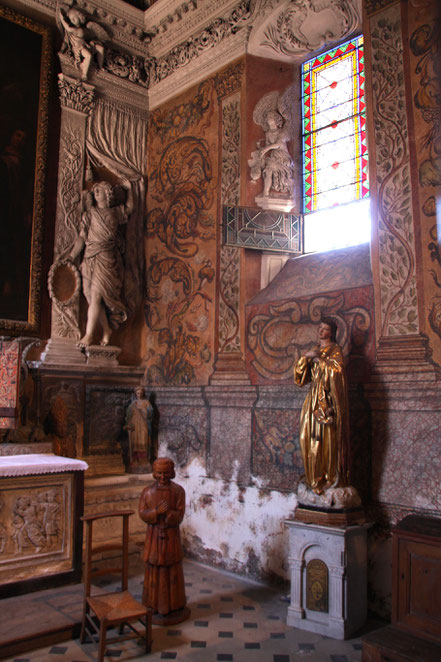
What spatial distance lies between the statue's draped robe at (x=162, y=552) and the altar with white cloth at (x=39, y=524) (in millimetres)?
916

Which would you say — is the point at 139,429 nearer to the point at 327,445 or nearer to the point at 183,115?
the point at 327,445

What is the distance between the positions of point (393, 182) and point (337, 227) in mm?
1353

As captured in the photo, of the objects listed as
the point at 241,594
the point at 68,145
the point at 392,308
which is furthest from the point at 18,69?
the point at 241,594

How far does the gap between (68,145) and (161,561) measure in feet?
18.0

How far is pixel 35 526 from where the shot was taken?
15.1 ft

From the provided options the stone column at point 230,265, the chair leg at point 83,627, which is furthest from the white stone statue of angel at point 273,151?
the chair leg at point 83,627

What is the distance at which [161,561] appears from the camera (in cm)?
415

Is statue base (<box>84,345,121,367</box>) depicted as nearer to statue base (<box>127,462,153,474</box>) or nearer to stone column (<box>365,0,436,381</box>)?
statue base (<box>127,462,153,474</box>)

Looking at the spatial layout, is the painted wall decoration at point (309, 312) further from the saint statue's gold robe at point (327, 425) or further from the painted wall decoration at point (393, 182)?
the saint statue's gold robe at point (327, 425)

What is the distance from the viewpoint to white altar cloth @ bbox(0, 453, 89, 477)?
179 inches

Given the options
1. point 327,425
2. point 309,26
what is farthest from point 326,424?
point 309,26

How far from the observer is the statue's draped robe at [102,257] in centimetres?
708

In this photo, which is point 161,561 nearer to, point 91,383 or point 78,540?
point 78,540

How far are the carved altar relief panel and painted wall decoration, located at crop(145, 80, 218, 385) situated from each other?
95.4 inches
